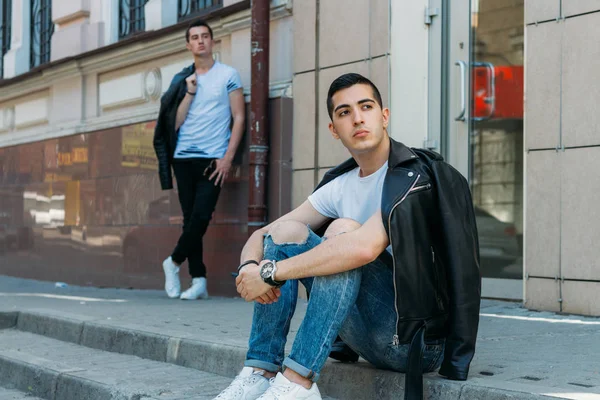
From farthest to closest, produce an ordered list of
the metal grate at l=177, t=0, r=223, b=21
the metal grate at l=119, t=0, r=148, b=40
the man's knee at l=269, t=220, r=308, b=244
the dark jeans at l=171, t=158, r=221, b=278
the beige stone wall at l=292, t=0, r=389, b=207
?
the metal grate at l=119, t=0, r=148, b=40 → the metal grate at l=177, t=0, r=223, b=21 → the dark jeans at l=171, t=158, r=221, b=278 → the beige stone wall at l=292, t=0, r=389, b=207 → the man's knee at l=269, t=220, r=308, b=244

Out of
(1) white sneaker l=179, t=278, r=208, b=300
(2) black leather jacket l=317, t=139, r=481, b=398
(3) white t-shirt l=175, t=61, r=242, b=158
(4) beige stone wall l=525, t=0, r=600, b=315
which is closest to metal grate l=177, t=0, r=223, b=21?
(3) white t-shirt l=175, t=61, r=242, b=158

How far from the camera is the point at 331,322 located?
3402 millimetres

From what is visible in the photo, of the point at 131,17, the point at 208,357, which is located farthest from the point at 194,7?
the point at 208,357

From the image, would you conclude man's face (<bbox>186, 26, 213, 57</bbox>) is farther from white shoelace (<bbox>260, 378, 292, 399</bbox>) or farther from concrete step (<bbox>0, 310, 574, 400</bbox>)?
white shoelace (<bbox>260, 378, 292, 399</bbox>)

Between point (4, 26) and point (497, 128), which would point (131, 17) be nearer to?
point (4, 26)

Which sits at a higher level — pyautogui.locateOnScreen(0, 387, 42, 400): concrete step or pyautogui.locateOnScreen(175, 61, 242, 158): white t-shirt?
pyautogui.locateOnScreen(175, 61, 242, 158): white t-shirt

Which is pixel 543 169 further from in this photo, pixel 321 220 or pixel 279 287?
pixel 279 287

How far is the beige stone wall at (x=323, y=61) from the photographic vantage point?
272 inches

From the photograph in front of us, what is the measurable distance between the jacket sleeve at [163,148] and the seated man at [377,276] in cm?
416

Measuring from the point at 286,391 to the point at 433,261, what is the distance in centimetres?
75

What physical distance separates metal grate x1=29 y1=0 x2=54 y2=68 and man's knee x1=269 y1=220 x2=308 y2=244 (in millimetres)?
9116

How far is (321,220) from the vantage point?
4.02 metres

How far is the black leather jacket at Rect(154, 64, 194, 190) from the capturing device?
25.4 ft

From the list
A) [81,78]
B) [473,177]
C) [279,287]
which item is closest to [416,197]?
[279,287]
